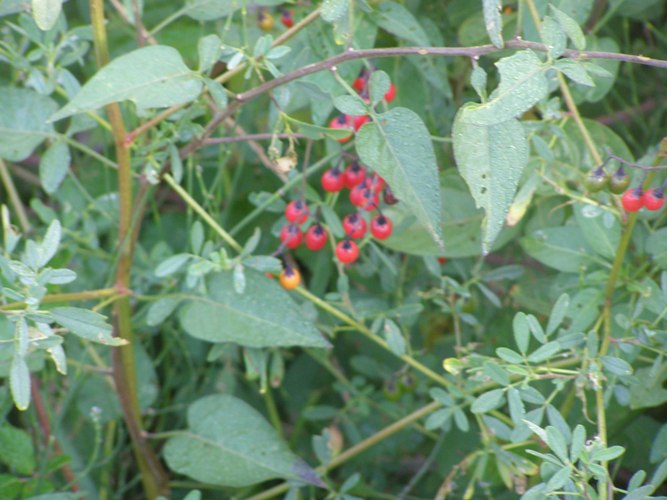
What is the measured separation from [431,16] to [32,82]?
2.01 feet

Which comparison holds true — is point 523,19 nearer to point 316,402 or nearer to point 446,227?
point 446,227

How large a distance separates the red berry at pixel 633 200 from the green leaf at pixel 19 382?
61cm

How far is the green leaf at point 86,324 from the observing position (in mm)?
797

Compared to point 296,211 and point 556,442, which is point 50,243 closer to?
point 296,211

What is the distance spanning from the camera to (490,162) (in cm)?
70

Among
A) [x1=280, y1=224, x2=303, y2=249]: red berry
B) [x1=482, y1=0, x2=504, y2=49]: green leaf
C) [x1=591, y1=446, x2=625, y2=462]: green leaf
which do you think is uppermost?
[x1=482, y1=0, x2=504, y2=49]: green leaf

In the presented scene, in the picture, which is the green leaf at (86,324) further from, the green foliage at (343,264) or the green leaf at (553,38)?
the green leaf at (553,38)

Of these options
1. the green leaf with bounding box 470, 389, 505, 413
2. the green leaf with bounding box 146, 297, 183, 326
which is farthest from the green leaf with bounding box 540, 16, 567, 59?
the green leaf with bounding box 146, 297, 183, 326

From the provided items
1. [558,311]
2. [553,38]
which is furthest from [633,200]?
[553,38]

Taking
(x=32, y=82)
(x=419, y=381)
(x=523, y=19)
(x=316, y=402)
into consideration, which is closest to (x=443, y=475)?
(x=419, y=381)

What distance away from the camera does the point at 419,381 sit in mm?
1309

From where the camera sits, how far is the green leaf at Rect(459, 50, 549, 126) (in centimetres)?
67

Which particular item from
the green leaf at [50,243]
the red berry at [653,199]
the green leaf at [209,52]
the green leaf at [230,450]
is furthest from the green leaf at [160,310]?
the red berry at [653,199]

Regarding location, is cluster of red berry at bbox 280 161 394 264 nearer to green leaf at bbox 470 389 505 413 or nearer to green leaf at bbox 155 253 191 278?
green leaf at bbox 155 253 191 278
